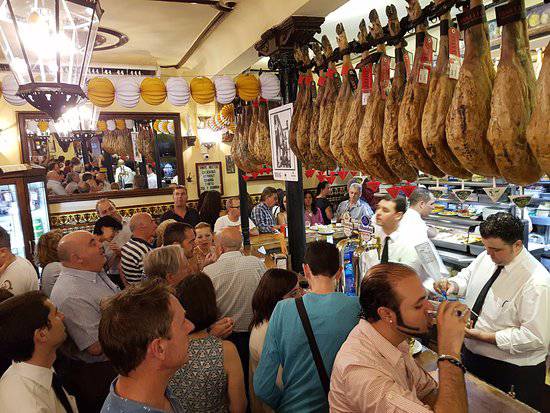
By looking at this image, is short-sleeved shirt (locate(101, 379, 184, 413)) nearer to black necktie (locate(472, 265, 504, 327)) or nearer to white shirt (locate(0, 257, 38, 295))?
black necktie (locate(472, 265, 504, 327))

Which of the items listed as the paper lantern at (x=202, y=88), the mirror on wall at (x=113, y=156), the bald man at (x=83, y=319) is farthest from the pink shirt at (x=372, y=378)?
the mirror on wall at (x=113, y=156)

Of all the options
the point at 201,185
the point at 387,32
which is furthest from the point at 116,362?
the point at 201,185

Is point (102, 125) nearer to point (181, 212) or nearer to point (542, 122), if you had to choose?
point (181, 212)

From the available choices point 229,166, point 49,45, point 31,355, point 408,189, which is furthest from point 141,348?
point 229,166

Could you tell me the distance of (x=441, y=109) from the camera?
1472mm

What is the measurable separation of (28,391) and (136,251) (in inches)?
83.0

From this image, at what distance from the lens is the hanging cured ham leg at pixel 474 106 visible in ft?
4.44

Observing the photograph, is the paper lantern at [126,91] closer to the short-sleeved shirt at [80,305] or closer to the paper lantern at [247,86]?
the paper lantern at [247,86]

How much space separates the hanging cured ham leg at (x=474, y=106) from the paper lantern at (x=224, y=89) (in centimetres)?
259

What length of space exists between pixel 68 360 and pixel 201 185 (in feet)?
19.3

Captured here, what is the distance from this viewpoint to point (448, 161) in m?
Answer: 1.52

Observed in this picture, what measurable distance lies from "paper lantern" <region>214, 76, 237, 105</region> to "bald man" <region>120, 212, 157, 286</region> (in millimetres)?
1498

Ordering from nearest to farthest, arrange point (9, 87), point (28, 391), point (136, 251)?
point (28, 391), point (9, 87), point (136, 251)

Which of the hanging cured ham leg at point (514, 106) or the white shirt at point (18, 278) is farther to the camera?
the white shirt at point (18, 278)
